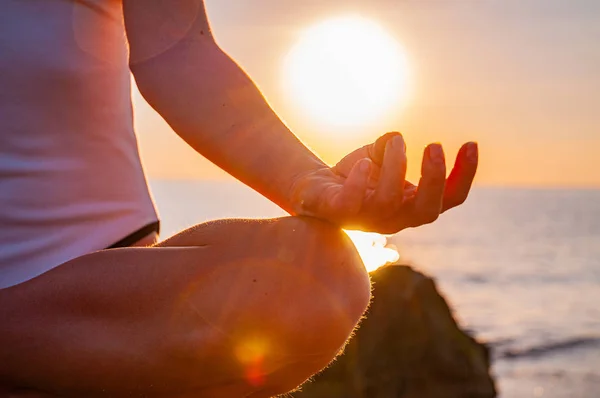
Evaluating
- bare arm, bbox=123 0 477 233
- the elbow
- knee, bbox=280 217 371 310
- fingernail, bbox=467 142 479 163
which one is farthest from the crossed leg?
the elbow

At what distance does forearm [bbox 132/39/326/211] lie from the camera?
176cm

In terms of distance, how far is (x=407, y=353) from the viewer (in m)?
5.89

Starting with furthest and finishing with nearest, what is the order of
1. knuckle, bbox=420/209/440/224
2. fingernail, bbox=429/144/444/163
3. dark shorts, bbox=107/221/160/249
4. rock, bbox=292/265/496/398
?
rock, bbox=292/265/496/398 → dark shorts, bbox=107/221/160/249 → knuckle, bbox=420/209/440/224 → fingernail, bbox=429/144/444/163

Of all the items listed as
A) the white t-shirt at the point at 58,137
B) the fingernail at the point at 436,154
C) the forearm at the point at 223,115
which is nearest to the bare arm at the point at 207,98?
the forearm at the point at 223,115

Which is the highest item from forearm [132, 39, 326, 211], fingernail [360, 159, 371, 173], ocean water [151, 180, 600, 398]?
forearm [132, 39, 326, 211]

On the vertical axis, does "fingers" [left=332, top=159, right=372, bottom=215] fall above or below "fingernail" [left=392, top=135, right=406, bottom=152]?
below

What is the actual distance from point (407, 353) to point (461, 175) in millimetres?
4618

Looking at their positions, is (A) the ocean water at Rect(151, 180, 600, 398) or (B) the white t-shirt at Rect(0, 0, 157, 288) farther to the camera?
(A) the ocean water at Rect(151, 180, 600, 398)

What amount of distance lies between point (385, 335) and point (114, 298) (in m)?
4.38

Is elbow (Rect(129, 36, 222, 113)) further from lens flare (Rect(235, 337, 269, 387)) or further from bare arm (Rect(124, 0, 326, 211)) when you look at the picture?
lens flare (Rect(235, 337, 269, 387))

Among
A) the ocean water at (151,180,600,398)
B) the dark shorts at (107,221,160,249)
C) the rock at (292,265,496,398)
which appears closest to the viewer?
the dark shorts at (107,221,160,249)

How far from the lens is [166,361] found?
1.56 m

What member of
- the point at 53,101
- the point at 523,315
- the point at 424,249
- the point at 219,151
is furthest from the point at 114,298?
the point at 424,249

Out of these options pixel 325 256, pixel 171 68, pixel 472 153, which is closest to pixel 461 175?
pixel 472 153
